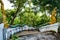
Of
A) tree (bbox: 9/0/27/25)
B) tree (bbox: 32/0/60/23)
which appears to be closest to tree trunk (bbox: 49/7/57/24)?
tree (bbox: 32/0/60/23)

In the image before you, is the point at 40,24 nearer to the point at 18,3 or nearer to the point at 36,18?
the point at 36,18

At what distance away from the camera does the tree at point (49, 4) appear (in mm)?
5422

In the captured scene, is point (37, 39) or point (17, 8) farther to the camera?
Answer: point (17, 8)

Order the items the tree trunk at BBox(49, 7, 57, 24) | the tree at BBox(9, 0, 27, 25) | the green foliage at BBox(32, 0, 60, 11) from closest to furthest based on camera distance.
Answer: the green foliage at BBox(32, 0, 60, 11) → the tree trunk at BBox(49, 7, 57, 24) → the tree at BBox(9, 0, 27, 25)

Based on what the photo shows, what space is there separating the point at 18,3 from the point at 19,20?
19.3 inches

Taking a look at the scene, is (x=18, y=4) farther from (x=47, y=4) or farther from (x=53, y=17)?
(x=53, y=17)

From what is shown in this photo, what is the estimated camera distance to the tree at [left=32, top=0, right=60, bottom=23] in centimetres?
542

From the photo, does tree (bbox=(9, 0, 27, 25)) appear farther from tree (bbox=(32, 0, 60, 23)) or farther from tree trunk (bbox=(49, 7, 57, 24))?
tree trunk (bbox=(49, 7, 57, 24))

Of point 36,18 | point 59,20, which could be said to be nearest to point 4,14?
point 36,18

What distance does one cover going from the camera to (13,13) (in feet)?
18.8

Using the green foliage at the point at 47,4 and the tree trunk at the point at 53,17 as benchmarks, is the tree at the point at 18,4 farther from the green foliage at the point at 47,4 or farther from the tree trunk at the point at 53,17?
the tree trunk at the point at 53,17

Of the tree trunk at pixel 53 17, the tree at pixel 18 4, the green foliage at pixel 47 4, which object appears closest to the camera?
the green foliage at pixel 47 4

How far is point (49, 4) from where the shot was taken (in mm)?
5570

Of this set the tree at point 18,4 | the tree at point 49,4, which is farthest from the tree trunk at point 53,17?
the tree at point 18,4
